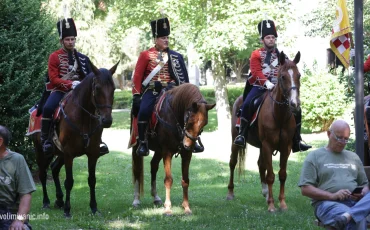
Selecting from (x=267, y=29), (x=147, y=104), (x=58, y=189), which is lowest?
(x=58, y=189)

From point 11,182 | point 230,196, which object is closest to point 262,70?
point 230,196

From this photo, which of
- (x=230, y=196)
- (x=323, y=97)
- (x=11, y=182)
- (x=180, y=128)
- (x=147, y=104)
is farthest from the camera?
(x=323, y=97)

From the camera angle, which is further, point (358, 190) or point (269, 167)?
point (269, 167)

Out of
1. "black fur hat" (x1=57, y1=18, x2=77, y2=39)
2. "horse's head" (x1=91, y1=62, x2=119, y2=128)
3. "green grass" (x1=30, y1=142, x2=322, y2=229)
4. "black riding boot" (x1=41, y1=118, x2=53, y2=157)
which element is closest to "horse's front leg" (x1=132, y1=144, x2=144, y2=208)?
"green grass" (x1=30, y1=142, x2=322, y2=229)

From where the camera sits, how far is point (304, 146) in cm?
1123

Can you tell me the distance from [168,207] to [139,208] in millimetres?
1150

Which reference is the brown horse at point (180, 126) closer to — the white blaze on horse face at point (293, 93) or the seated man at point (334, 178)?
the white blaze on horse face at point (293, 93)

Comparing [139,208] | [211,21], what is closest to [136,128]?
[139,208]

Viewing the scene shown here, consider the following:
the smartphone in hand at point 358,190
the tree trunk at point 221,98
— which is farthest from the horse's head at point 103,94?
the tree trunk at point 221,98

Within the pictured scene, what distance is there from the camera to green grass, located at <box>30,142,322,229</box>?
962cm

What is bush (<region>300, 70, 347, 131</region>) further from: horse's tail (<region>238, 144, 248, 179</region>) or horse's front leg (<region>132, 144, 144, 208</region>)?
horse's front leg (<region>132, 144, 144, 208</region>)

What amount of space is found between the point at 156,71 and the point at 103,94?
5.65ft

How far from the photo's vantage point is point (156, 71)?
37.3 feet

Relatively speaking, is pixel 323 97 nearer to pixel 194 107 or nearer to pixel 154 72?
pixel 154 72
